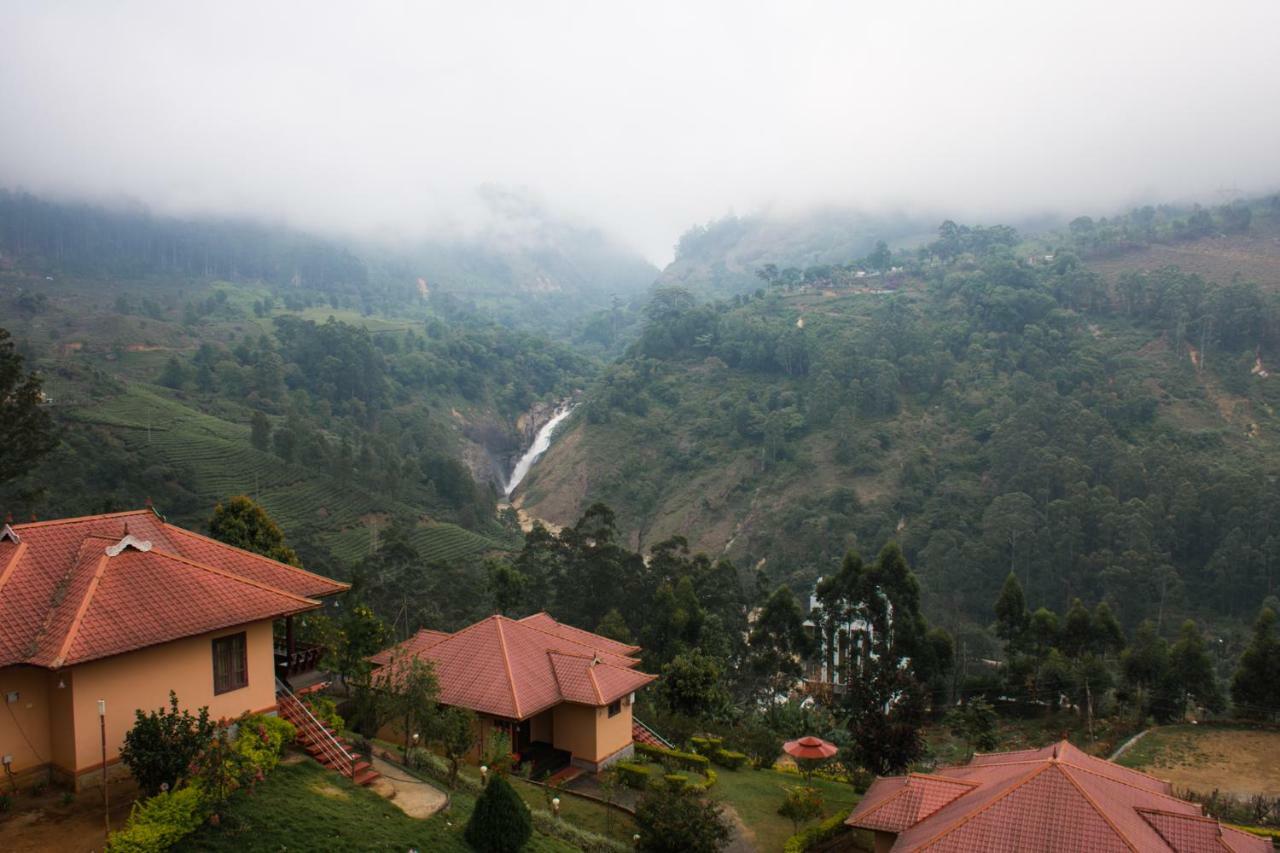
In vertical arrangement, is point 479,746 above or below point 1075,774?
below

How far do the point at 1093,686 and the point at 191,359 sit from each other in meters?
68.8

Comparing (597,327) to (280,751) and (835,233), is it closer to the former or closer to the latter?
(835,233)

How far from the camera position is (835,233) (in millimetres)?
169000

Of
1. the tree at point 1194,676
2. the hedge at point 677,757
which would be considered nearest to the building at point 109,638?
the hedge at point 677,757

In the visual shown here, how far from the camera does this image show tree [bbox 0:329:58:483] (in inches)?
826

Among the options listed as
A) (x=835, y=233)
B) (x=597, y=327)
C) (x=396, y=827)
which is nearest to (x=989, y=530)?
(x=396, y=827)

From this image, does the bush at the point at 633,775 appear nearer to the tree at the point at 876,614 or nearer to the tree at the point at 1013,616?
the tree at the point at 876,614

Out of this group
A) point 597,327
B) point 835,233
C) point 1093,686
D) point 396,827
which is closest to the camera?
point 396,827

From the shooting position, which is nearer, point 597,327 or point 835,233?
point 597,327

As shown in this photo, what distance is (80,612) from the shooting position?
448 inches

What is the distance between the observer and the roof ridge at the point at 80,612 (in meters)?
10.7

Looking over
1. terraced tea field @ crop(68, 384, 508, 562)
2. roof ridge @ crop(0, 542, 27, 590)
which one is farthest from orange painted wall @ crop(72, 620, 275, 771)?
terraced tea field @ crop(68, 384, 508, 562)

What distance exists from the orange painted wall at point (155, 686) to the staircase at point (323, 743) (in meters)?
0.55

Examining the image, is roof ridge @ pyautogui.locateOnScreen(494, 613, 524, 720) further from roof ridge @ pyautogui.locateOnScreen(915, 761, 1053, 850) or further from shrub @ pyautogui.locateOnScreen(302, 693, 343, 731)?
roof ridge @ pyautogui.locateOnScreen(915, 761, 1053, 850)
